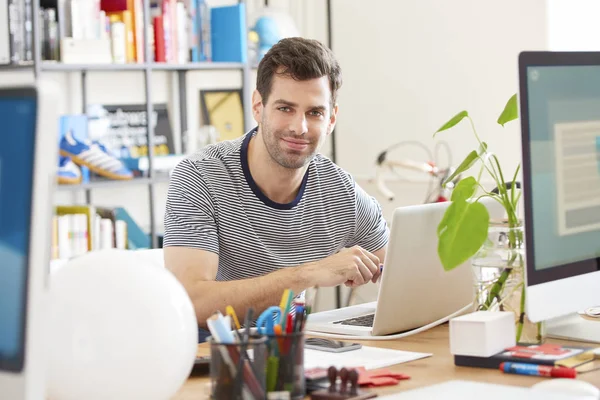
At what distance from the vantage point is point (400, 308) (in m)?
1.88

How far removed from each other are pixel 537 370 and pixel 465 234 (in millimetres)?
295

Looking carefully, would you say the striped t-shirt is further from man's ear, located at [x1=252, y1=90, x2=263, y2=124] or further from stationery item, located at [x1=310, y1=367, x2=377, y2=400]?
stationery item, located at [x1=310, y1=367, x2=377, y2=400]

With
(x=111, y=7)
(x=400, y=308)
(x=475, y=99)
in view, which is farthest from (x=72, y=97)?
(x=400, y=308)

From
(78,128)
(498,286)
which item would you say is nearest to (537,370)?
(498,286)

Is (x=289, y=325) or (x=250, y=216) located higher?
(x=250, y=216)

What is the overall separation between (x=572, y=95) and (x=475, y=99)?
8.28 feet

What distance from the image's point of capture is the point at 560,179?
5.38 ft

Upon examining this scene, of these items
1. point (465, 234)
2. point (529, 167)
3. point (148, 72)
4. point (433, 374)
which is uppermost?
point (148, 72)

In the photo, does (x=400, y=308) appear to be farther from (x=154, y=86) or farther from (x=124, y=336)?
(x=154, y=86)

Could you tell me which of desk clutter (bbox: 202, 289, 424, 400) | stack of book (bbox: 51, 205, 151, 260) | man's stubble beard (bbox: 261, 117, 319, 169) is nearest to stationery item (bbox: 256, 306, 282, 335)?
desk clutter (bbox: 202, 289, 424, 400)

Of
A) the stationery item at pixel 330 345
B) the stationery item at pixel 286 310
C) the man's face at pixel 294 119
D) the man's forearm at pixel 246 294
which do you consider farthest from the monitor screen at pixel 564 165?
the man's face at pixel 294 119

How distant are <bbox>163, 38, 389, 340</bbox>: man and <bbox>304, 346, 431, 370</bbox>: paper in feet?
1.93

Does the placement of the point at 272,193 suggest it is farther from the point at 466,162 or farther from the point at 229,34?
the point at 229,34

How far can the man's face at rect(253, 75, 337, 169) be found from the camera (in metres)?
2.43
